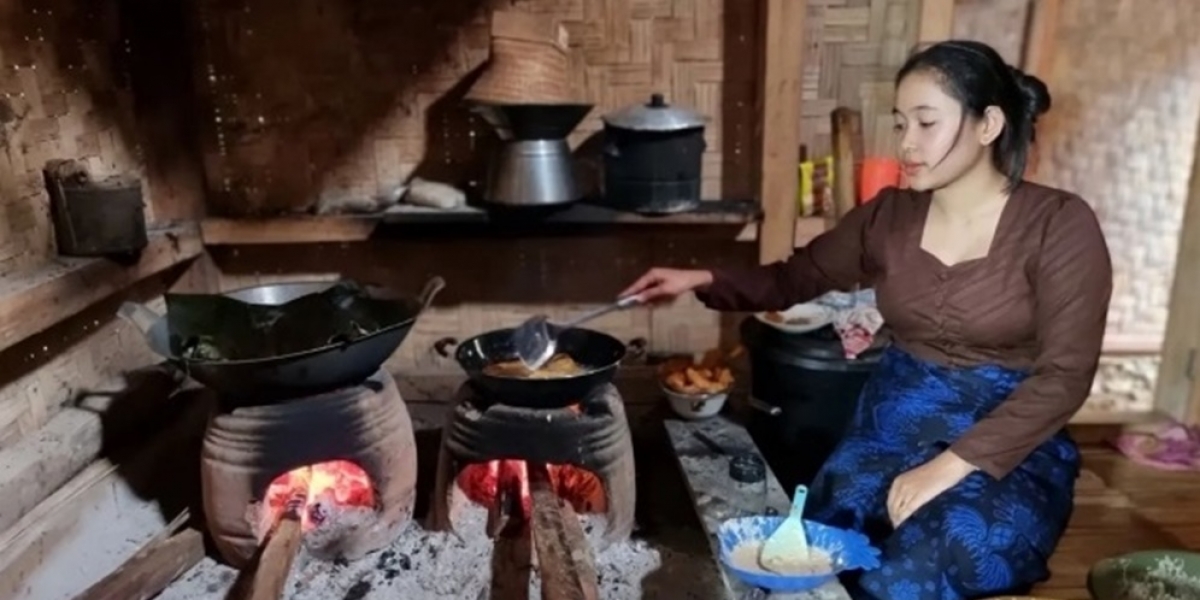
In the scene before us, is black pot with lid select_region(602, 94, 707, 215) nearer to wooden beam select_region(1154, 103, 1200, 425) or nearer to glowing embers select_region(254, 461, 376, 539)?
glowing embers select_region(254, 461, 376, 539)

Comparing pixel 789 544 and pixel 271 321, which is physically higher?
pixel 271 321

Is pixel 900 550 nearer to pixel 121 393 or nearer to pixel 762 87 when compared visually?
pixel 762 87

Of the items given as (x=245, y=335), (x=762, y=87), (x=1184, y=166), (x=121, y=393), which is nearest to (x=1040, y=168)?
(x=1184, y=166)

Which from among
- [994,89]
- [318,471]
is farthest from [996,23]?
[318,471]

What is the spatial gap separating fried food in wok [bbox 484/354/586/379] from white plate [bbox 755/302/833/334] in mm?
575

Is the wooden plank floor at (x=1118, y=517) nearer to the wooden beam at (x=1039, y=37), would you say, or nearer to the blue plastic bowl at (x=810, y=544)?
the blue plastic bowl at (x=810, y=544)

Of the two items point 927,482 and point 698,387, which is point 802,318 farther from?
point 927,482

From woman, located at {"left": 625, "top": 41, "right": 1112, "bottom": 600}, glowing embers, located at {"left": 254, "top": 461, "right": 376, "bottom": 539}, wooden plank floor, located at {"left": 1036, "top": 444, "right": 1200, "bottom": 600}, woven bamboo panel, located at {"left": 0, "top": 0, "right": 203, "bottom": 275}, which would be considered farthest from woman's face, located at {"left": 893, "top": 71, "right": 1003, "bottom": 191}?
woven bamboo panel, located at {"left": 0, "top": 0, "right": 203, "bottom": 275}

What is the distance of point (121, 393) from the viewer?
235 centimetres

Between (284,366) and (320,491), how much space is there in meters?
0.49

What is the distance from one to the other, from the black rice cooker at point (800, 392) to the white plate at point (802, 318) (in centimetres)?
2

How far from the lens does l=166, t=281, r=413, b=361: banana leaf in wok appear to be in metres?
2.05

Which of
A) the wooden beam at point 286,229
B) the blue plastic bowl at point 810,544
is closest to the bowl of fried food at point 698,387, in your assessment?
the blue plastic bowl at point 810,544

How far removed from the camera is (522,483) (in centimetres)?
231
